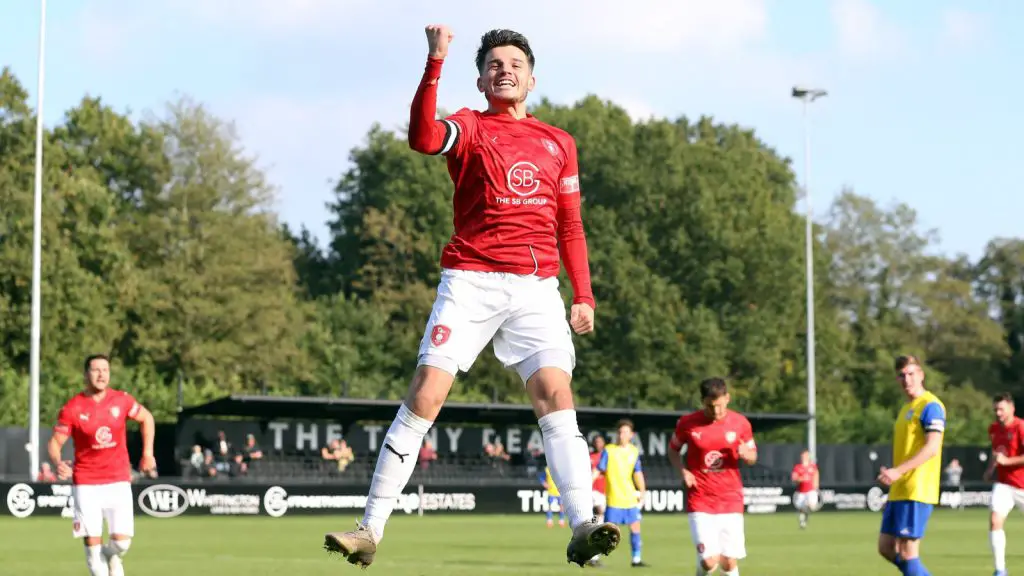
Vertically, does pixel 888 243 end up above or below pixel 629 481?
above

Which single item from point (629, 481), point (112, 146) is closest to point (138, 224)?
point (112, 146)

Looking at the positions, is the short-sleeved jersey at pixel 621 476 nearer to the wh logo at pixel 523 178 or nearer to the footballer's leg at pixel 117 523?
the footballer's leg at pixel 117 523

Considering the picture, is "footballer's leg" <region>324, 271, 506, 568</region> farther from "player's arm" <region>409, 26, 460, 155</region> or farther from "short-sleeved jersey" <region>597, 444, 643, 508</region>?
"short-sleeved jersey" <region>597, 444, 643, 508</region>

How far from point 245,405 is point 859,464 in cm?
2687

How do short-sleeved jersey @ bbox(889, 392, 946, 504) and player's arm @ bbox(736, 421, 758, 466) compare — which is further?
player's arm @ bbox(736, 421, 758, 466)

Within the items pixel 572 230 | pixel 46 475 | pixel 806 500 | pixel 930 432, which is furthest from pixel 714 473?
pixel 46 475

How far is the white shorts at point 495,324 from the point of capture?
744 centimetres

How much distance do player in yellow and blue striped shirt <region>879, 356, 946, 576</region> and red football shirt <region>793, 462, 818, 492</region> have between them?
80.9 feet

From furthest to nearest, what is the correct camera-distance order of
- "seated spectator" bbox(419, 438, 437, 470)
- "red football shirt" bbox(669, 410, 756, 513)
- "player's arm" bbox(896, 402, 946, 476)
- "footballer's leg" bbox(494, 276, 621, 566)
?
"seated spectator" bbox(419, 438, 437, 470)
"red football shirt" bbox(669, 410, 756, 513)
"player's arm" bbox(896, 402, 946, 476)
"footballer's leg" bbox(494, 276, 621, 566)

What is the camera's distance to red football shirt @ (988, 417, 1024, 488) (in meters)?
20.4

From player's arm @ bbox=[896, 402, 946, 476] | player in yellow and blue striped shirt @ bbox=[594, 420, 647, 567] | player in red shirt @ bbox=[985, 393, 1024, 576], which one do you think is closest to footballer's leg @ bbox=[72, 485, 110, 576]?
player's arm @ bbox=[896, 402, 946, 476]

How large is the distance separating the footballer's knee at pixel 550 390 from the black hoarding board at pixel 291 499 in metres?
27.1

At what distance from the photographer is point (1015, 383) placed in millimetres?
96938

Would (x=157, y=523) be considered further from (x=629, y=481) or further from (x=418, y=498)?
(x=629, y=481)
